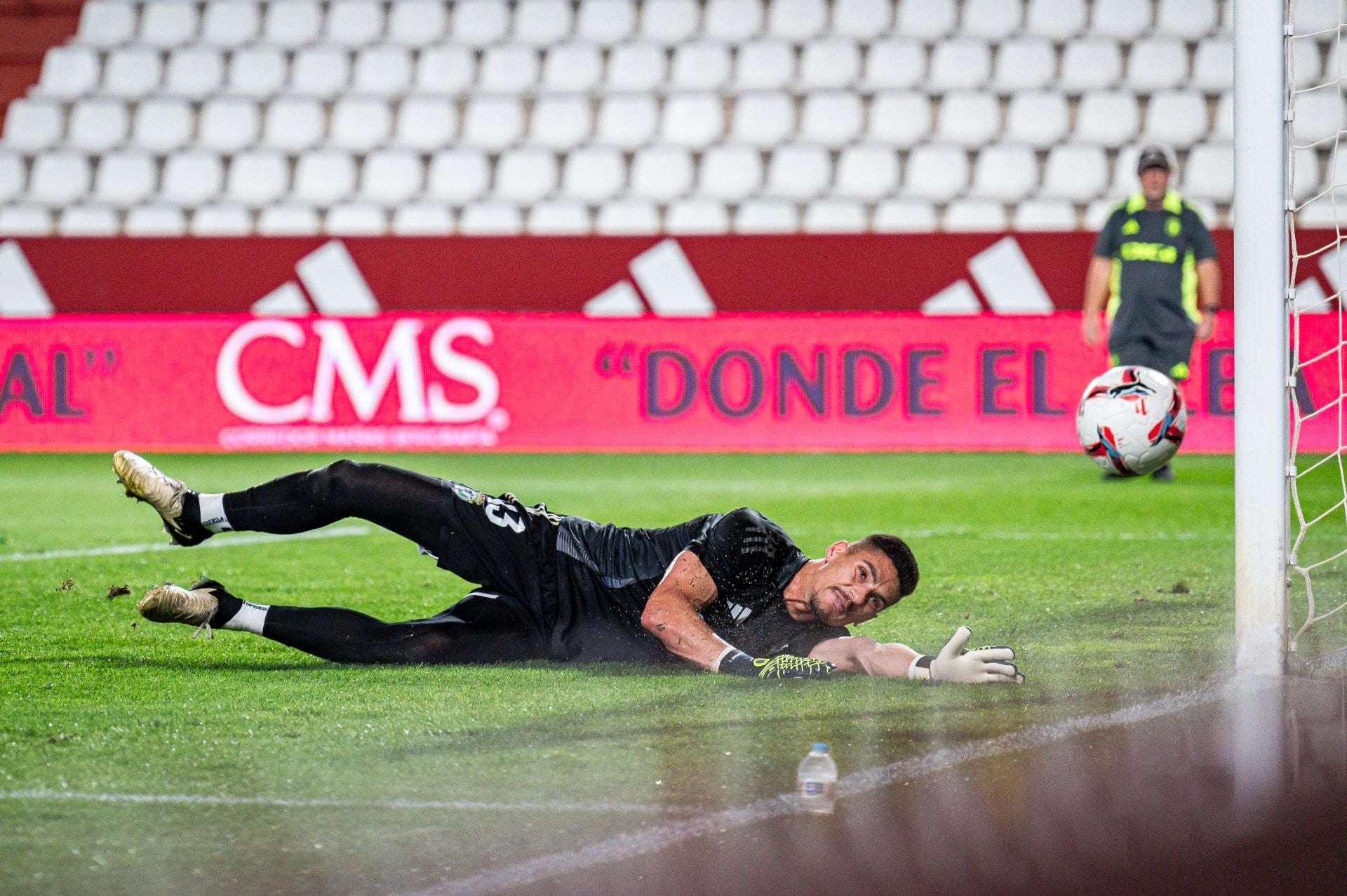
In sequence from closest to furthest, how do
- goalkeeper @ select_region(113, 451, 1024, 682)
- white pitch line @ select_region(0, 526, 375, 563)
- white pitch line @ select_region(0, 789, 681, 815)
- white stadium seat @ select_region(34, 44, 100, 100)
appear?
white pitch line @ select_region(0, 789, 681, 815) < goalkeeper @ select_region(113, 451, 1024, 682) < white pitch line @ select_region(0, 526, 375, 563) < white stadium seat @ select_region(34, 44, 100, 100)

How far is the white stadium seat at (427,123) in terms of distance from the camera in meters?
14.1

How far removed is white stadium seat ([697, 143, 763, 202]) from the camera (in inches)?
529

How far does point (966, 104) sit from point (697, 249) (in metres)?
3.28

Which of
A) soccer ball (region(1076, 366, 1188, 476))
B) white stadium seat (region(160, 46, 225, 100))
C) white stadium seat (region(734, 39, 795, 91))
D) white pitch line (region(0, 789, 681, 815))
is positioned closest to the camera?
white pitch line (region(0, 789, 681, 815))

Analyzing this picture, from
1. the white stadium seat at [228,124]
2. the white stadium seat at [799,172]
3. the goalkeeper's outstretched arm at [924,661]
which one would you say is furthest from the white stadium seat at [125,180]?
the goalkeeper's outstretched arm at [924,661]

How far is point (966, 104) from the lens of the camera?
44.9ft

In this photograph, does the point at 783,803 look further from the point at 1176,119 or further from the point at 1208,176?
the point at 1176,119

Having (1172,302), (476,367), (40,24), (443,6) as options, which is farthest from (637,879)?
(40,24)

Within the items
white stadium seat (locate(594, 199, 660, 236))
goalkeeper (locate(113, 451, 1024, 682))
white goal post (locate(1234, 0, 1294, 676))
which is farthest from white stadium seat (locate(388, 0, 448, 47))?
white goal post (locate(1234, 0, 1294, 676))

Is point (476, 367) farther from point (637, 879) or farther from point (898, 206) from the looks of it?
point (637, 879)

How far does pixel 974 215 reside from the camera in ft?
42.6

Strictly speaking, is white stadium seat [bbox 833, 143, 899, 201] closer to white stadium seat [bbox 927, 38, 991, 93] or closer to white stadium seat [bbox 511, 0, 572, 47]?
white stadium seat [bbox 927, 38, 991, 93]

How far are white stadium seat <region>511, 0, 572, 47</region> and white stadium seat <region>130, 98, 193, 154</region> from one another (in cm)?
292

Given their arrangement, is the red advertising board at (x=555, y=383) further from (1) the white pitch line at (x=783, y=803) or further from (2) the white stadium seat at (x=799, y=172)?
(1) the white pitch line at (x=783, y=803)
